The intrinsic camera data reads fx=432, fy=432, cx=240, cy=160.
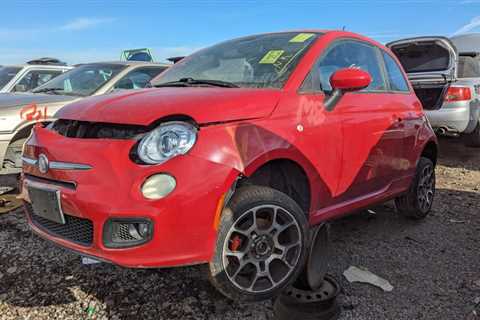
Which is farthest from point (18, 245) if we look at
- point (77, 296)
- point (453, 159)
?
point (453, 159)

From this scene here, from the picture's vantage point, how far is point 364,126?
10.0 ft

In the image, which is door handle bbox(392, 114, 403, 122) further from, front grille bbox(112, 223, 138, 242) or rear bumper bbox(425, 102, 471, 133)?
rear bumper bbox(425, 102, 471, 133)

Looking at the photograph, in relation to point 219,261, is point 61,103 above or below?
above

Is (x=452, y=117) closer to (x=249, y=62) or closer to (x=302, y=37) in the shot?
(x=302, y=37)

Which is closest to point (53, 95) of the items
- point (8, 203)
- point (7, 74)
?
point (8, 203)

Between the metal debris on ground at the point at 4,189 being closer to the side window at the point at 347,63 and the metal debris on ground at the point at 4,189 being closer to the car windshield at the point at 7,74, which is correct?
the car windshield at the point at 7,74

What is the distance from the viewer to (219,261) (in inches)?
87.2

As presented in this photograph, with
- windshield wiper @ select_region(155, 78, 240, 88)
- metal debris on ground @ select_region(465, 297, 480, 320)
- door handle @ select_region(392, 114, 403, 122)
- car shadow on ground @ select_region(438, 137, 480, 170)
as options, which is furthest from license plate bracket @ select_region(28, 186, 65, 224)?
car shadow on ground @ select_region(438, 137, 480, 170)

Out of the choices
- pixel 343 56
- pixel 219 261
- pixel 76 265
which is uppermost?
pixel 343 56

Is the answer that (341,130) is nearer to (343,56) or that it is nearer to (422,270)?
(343,56)

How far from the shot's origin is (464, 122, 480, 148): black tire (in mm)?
6559

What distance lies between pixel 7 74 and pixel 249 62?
18.3 feet

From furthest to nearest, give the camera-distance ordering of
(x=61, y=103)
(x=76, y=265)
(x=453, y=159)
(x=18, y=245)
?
1. (x=453, y=159)
2. (x=61, y=103)
3. (x=18, y=245)
4. (x=76, y=265)

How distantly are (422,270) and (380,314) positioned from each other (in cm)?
77
